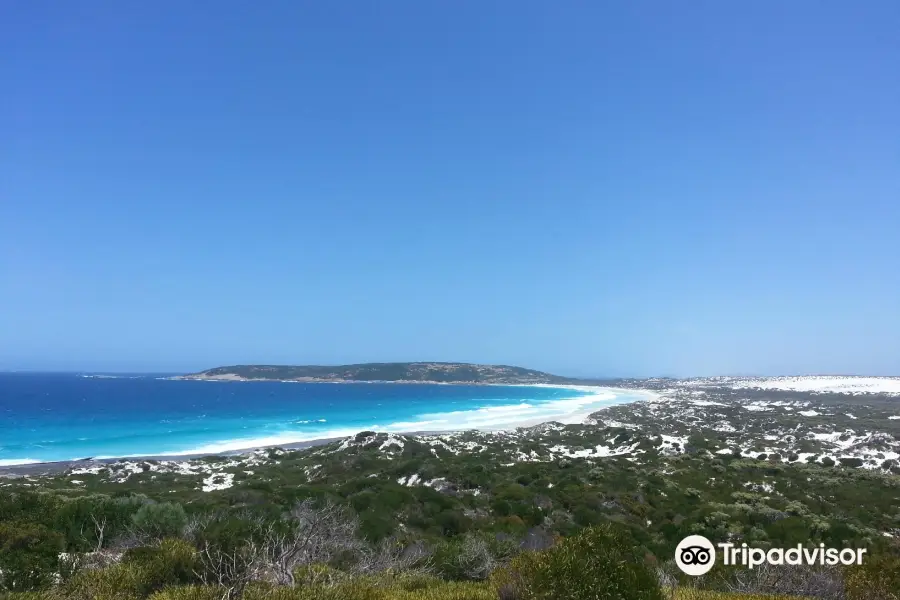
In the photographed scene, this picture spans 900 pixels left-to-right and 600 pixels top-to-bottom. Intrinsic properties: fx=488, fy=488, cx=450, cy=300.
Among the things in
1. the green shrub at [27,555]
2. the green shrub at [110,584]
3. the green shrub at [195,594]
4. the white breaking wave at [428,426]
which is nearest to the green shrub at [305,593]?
the green shrub at [195,594]

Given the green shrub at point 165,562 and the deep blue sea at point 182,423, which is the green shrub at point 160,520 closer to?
the green shrub at point 165,562

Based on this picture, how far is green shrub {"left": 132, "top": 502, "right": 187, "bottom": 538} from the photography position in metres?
12.8

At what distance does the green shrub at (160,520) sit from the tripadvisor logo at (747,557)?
42.3 feet

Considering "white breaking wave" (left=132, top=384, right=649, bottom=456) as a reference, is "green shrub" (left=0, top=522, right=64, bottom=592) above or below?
above

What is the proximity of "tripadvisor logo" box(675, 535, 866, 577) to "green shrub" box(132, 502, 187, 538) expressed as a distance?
42.3ft

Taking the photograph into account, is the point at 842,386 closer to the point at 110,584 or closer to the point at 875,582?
the point at 875,582

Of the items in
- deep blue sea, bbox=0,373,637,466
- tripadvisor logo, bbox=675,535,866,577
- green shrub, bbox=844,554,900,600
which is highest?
green shrub, bbox=844,554,900,600

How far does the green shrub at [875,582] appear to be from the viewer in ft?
27.5

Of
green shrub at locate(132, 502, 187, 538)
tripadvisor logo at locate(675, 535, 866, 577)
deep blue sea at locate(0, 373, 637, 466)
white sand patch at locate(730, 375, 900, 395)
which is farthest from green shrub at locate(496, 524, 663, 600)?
white sand patch at locate(730, 375, 900, 395)

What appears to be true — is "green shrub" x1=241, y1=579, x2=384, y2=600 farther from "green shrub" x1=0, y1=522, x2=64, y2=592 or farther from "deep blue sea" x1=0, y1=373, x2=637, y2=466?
"deep blue sea" x1=0, y1=373, x2=637, y2=466

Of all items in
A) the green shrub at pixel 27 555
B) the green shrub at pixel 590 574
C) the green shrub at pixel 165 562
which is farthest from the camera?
the green shrub at pixel 165 562

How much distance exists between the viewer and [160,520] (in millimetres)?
13297

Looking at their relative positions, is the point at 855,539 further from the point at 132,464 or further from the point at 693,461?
the point at 132,464

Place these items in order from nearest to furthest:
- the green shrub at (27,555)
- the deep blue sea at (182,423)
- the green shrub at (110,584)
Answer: the green shrub at (110,584), the green shrub at (27,555), the deep blue sea at (182,423)
